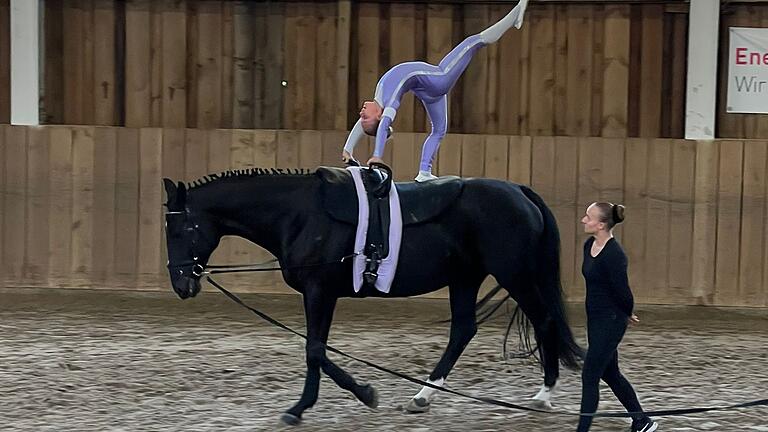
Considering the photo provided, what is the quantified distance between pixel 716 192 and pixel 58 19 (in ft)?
20.6

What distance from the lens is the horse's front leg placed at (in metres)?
5.37

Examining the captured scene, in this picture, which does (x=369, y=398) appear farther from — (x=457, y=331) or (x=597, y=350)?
(x=597, y=350)

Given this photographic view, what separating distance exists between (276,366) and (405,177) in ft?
10.1

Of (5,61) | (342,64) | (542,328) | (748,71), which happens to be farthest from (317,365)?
(5,61)

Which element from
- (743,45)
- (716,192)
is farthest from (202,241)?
(743,45)

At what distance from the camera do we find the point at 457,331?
19.1ft

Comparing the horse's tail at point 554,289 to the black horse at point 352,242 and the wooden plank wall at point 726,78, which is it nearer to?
the black horse at point 352,242

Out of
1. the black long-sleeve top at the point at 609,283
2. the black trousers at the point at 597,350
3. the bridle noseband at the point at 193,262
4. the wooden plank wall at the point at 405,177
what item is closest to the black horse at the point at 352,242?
the bridle noseband at the point at 193,262

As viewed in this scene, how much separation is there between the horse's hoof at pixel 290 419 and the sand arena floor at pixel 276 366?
4 cm

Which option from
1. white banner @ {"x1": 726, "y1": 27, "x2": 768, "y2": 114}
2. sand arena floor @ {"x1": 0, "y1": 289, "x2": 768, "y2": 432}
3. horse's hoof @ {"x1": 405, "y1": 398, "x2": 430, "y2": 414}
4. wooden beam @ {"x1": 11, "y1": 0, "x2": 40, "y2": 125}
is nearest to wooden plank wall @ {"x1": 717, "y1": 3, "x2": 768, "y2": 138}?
white banner @ {"x1": 726, "y1": 27, "x2": 768, "y2": 114}

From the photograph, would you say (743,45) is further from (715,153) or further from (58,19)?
(58,19)

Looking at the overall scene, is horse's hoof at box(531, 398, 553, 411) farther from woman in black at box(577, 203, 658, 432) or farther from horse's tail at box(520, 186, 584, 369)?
woman in black at box(577, 203, 658, 432)

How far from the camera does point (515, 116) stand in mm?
9719

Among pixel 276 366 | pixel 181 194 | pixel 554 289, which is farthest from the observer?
pixel 276 366
